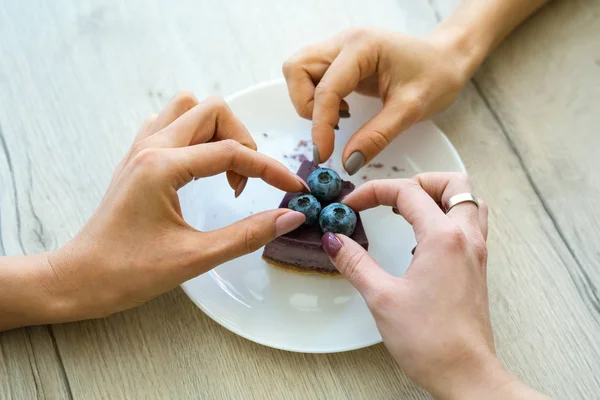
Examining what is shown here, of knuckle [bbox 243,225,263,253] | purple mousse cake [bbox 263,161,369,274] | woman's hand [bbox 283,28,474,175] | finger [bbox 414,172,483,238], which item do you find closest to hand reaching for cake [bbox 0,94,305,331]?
knuckle [bbox 243,225,263,253]

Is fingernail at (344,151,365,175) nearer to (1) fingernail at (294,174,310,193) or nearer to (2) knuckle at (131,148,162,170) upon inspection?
(1) fingernail at (294,174,310,193)

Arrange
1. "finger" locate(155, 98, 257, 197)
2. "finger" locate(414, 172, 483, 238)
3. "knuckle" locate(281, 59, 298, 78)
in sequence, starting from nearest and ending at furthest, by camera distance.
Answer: "finger" locate(414, 172, 483, 238) → "finger" locate(155, 98, 257, 197) → "knuckle" locate(281, 59, 298, 78)

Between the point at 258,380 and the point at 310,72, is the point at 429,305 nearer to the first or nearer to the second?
the point at 258,380

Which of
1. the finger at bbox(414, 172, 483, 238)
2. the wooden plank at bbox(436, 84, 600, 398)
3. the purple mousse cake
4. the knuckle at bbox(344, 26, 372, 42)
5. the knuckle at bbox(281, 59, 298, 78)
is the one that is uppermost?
the knuckle at bbox(344, 26, 372, 42)

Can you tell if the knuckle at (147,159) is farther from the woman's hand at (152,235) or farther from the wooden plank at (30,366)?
the wooden plank at (30,366)

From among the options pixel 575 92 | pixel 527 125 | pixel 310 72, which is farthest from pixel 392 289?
pixel 575 92

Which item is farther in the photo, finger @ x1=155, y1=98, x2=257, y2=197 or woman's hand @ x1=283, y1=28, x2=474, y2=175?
woman's hand @ x1=283, y1=28, x2=474, y2=175

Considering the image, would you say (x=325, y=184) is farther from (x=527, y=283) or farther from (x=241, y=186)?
(x=527, y=283)

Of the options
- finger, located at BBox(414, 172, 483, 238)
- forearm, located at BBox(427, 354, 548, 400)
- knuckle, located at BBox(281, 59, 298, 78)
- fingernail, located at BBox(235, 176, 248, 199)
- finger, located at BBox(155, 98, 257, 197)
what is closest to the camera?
forearm, located at BBox(427, 354, 548, 400)

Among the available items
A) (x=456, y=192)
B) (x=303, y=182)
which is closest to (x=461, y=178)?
(x=456, y=192)

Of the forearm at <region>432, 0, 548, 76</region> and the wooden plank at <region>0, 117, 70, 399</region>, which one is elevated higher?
the forearm at <region>432, 0, 548, 76</region>
